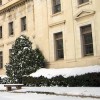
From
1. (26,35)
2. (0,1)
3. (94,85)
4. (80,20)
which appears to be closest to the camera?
(94,85)

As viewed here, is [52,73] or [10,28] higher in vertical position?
[10,28]

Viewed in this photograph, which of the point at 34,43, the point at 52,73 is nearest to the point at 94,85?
the point at 52,73

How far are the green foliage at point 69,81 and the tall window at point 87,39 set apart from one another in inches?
133

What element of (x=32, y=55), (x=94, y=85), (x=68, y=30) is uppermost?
(x=68, y=30)

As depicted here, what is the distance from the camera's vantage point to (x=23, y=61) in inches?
1042

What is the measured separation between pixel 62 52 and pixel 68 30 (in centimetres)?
223

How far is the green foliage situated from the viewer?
1866 centimetres

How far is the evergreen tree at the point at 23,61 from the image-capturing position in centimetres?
2627

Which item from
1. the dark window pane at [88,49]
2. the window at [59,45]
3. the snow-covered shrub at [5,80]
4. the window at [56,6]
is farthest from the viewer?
the snow-covered shrub at [5,80]

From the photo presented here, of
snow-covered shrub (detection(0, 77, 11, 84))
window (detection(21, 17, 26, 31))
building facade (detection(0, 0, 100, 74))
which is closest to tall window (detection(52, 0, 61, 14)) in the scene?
building facade (detection(0, 0, 100, 74))

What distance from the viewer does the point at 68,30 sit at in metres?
24.7

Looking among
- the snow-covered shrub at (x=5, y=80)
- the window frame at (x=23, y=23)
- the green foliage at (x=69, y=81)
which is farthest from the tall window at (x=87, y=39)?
the window frame at (x=23, y=23)

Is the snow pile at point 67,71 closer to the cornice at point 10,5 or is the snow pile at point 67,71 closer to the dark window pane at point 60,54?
the dark window pane at point 60,54

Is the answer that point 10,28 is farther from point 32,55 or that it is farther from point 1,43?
point 32,55
